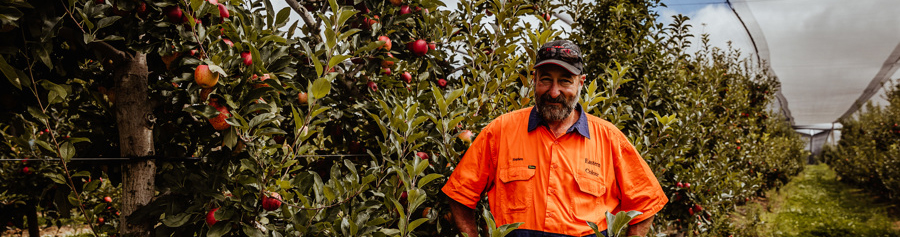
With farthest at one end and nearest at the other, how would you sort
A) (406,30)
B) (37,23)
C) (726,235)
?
1. (726,235)
2. (406,30)
3. (37,23)

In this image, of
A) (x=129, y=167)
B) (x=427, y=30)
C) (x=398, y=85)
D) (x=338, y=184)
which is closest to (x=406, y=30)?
(x=427, y=30)

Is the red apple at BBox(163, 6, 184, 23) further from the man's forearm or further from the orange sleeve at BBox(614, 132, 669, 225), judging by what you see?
the man's forearm

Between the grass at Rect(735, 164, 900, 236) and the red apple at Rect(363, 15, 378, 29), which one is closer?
the red apple at Rect(363, 15, 378, 29)

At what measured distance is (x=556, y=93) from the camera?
185 cm

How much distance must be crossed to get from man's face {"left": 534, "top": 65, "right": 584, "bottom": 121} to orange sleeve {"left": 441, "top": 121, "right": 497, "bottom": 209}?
214mm

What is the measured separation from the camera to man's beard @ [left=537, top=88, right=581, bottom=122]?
1839mm

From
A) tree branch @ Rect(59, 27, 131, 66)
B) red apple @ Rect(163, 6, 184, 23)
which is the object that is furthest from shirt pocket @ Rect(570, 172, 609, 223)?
tree branch @ Rect(59, 27, 131, 66)

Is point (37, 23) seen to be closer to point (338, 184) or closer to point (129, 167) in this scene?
point (129, 167)

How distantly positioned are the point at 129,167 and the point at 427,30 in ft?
4.24

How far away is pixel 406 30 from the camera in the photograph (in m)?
2.28

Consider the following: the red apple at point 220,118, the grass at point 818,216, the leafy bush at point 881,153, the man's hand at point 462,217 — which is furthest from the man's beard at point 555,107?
the leafy bush at point 881,153

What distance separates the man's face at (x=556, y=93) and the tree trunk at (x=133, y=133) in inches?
51.4

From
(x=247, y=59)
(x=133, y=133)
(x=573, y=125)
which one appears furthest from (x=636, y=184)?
(x=133, y=133)

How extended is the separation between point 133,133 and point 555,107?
138cm
